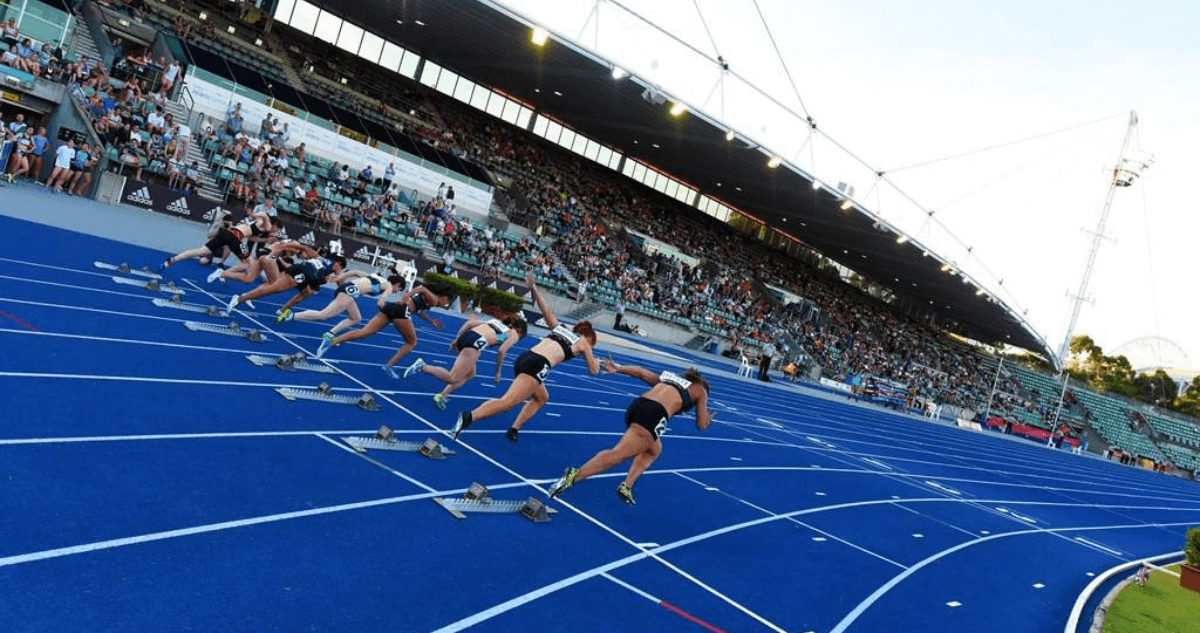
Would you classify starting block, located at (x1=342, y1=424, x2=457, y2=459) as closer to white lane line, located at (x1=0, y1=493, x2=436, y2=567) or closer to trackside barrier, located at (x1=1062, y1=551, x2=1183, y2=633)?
white lane line, located at (x1=0, y1=493, x2=436, y2=567)

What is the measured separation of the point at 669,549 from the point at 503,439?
2.94 metres

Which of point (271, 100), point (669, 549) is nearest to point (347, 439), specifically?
point (669, 549)

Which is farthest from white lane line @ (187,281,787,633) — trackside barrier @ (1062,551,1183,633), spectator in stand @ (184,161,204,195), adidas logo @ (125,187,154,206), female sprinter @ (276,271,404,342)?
spectator in stand @ (184,161,204,195)

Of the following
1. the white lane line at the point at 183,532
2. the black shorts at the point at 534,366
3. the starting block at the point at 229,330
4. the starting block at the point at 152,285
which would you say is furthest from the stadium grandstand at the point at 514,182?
the starting block at the point at 152,285

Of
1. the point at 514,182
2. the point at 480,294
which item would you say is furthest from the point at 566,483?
the point at 514,182

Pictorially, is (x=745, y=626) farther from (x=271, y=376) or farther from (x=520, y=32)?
(x=520, y=32)

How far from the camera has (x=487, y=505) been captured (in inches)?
254

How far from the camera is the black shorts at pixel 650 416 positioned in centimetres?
740

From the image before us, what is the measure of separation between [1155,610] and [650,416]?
25.8ft

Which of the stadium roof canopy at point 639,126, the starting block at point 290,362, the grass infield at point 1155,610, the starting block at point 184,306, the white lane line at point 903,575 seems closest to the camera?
the white lane line at point 903,575

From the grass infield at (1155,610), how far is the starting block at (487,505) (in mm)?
6490

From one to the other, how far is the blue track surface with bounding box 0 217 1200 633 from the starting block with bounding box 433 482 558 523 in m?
0.10

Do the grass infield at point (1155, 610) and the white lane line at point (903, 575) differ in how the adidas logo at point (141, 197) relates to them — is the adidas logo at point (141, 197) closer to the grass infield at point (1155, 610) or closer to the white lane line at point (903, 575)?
the white lane line at point (903, 575)

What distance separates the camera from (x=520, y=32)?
27969 millimetres
